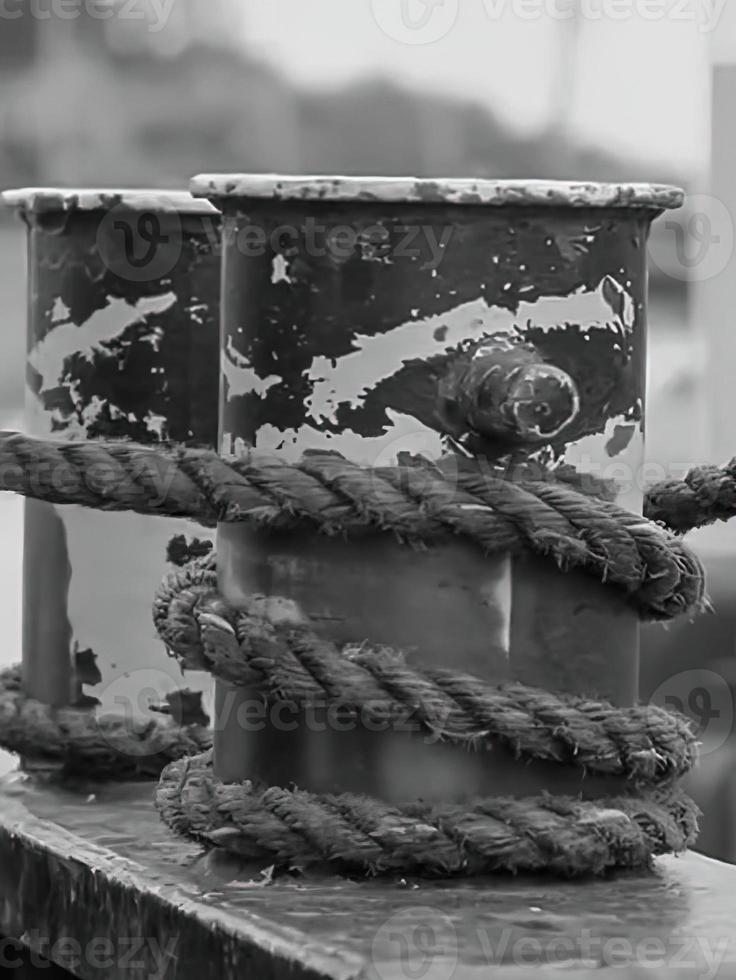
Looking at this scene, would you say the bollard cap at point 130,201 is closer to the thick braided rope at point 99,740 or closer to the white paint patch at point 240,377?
the white paint patch at point 240,377

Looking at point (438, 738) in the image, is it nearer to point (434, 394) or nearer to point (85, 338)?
point (434, 394)

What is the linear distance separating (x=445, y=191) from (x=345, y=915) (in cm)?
40

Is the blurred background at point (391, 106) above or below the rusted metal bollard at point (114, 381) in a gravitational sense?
above

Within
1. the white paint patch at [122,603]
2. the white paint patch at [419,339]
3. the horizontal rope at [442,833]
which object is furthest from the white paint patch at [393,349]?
the white paint patch at [122,603]

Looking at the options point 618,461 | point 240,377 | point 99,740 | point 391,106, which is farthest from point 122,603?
point 391,106

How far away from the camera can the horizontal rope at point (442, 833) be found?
1.09m

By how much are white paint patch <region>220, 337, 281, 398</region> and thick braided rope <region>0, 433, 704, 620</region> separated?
0.14 feet

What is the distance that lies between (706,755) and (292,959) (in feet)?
9.82

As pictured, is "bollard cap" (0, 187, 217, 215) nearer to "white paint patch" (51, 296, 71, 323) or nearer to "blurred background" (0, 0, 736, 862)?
"white paint patch" (51, 296, 71, 323)

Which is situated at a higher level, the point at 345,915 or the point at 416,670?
the point at 416,670

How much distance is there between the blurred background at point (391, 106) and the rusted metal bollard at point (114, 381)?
150 cm

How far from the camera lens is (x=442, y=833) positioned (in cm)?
109

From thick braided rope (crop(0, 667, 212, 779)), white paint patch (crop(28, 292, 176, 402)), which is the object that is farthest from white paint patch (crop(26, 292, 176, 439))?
thick braided rope (crop(0, 667, 212, 779))

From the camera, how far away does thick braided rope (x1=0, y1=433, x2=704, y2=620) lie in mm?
A: 1088
